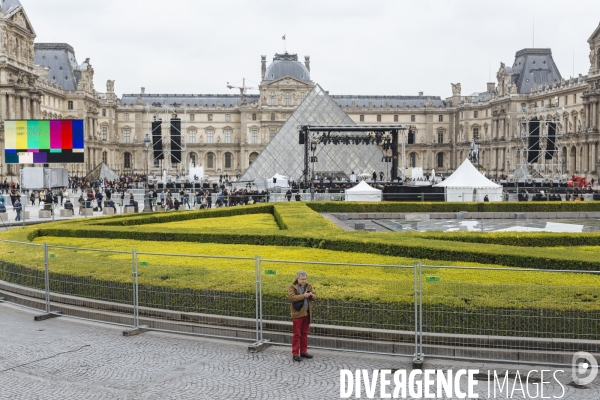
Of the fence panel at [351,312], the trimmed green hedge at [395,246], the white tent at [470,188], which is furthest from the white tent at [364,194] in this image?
the fence panel at [351,312]

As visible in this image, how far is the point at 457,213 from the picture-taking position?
22953 millimetres

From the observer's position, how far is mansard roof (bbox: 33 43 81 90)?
69812 millimetres

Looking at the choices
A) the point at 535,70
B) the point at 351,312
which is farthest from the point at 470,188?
the point at 535,70

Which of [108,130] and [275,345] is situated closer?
[275,345]

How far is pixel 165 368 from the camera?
7.34 meters

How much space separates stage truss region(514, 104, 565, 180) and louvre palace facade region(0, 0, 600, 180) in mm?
568

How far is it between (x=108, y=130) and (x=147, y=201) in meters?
56.1

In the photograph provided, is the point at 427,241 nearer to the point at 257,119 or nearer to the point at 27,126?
the point at 27,126

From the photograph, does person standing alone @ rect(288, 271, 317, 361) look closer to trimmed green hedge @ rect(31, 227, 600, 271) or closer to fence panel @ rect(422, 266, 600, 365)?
fence panel @ rect(422, 266, 600, 365)

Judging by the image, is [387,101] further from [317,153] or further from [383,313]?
[383,313]

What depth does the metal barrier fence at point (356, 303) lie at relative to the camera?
7.25 meters

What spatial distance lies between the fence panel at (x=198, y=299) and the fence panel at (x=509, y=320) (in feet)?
7.26

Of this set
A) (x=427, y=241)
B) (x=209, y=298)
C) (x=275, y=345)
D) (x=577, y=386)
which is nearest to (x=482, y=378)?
(x=577, y=386)

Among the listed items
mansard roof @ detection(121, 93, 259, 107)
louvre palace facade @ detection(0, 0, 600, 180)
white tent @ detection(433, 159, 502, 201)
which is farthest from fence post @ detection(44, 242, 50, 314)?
mansard roof @ detection(121, 93, 259, 107)
